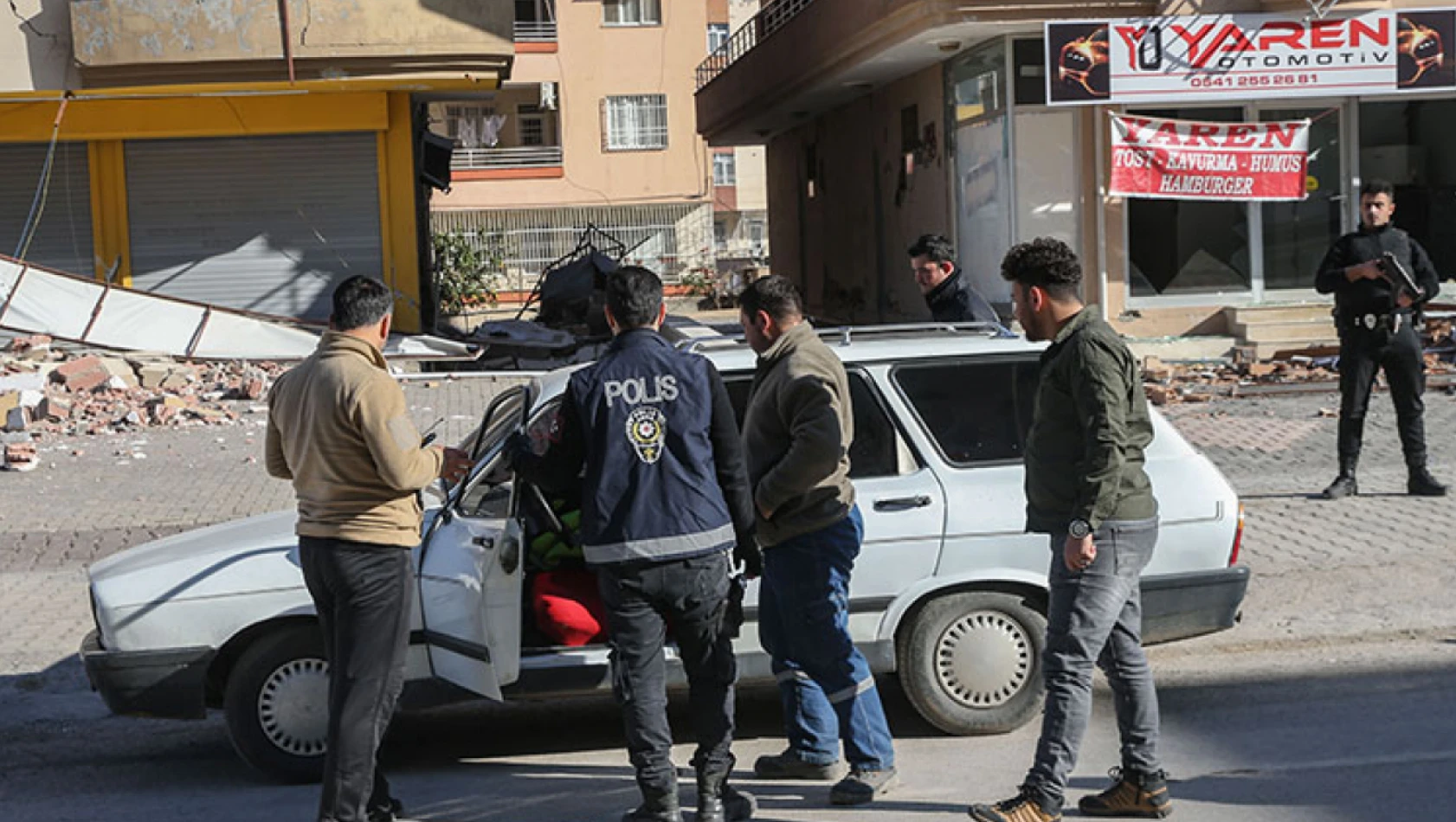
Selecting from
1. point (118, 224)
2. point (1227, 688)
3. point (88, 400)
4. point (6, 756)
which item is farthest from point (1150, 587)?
point (118, 224)

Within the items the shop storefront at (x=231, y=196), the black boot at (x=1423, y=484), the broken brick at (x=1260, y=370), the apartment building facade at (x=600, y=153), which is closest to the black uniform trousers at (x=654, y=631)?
the black boot at (x=1423, y=484)

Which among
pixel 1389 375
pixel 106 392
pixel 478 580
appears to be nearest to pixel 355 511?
pixel 478 580

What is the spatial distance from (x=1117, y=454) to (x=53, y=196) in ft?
65.9

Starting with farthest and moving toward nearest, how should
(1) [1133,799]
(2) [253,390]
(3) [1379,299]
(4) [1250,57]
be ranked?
(4) [1250,57], (2) [253,390], (3) [1379,299], (1) [1133,799]

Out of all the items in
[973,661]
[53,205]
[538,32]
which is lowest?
[973,661]

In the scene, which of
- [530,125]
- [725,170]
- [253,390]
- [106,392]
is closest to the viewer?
[106,392]

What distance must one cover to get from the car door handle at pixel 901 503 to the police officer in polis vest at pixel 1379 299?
15.6ft

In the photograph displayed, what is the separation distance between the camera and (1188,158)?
18797 mm

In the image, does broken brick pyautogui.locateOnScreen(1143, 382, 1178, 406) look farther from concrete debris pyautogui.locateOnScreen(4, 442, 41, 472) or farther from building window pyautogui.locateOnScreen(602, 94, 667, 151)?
building window pyautogui.locateOnScreen(602, 94, 667, 151)

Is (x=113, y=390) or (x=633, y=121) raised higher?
(x=633, y=121)

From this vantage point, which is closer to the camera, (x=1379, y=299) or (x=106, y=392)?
(x=1379, y=299)

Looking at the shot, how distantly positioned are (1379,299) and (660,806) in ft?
22.1

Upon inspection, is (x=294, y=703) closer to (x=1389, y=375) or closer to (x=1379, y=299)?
(x=1379, y=299)

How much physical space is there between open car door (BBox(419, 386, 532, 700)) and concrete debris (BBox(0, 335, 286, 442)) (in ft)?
33.4
